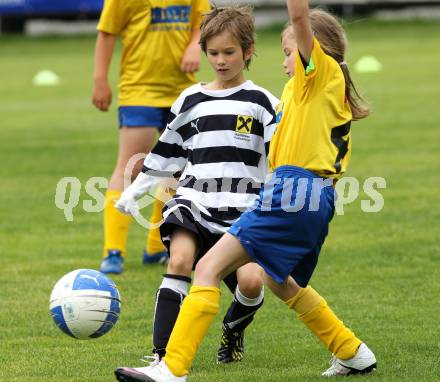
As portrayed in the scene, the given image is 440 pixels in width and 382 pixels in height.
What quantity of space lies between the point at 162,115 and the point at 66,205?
9.21 ft

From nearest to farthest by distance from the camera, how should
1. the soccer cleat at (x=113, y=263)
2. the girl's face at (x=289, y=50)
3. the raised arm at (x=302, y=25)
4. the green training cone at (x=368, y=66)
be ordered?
the raised arm at (x=302, y=25) < the girl's face at (x=289, y=50) < the soccer cleat at (x=113, y=263) < the green training cone at (x=368, y=66)

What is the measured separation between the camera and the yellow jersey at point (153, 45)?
7.43 meters

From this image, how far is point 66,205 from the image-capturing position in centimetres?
999

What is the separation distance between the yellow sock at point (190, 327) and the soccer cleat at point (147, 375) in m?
0.02

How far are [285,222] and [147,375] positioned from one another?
0.81 metres

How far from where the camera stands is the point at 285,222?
4.45 meters

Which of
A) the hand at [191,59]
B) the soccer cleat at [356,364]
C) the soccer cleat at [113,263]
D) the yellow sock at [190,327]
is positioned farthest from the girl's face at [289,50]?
the soccer cleat at [113,263]

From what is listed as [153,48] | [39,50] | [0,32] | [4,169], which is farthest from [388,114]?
[0,32]

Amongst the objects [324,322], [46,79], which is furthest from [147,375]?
[46,79]

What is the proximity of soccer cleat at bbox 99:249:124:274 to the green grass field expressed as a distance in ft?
0.27

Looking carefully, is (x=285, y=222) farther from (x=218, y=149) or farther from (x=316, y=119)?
(x=218, y=149)

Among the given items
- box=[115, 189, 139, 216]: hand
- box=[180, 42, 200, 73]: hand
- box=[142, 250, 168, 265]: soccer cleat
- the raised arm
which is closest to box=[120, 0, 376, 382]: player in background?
the raised arm

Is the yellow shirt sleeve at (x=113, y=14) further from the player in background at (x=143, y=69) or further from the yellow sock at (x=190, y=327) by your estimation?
the yellow sock at (x=190, y=327)

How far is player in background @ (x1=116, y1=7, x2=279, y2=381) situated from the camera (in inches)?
191
